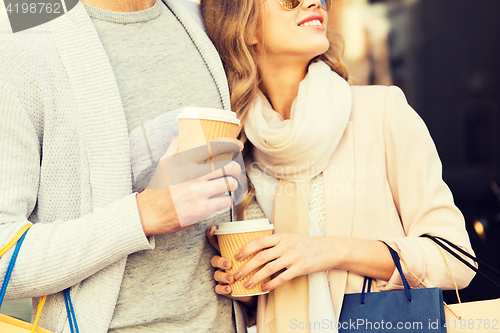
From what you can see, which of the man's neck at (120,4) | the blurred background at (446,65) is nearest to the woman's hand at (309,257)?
the man's neck at (120,4)

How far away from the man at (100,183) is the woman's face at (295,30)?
A: 52cm

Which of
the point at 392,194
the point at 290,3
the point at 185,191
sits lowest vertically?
the point at 392,194

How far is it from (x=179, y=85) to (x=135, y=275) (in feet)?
2.09

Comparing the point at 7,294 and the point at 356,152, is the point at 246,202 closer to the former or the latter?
the point at 356,152

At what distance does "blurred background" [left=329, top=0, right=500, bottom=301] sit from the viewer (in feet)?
11.5

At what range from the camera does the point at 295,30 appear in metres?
1.68

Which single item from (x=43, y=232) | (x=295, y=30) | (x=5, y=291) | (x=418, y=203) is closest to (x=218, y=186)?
(x=43, y=232)

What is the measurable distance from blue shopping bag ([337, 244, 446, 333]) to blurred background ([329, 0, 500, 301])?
2373 millimetres

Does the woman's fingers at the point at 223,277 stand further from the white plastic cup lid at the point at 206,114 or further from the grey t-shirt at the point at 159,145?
the white plastic cup lid at the point at 206,114

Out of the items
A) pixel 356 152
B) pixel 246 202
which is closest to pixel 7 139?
pixel 246 202

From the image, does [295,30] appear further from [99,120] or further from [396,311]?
[396,311]

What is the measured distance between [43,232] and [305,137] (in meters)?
0.90

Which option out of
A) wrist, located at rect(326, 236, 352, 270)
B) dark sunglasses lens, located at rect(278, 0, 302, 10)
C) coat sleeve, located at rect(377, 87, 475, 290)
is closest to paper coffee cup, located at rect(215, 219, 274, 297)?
wrist, located at rect(326, 236, 352, 270)

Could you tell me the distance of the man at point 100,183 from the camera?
1.08 m
